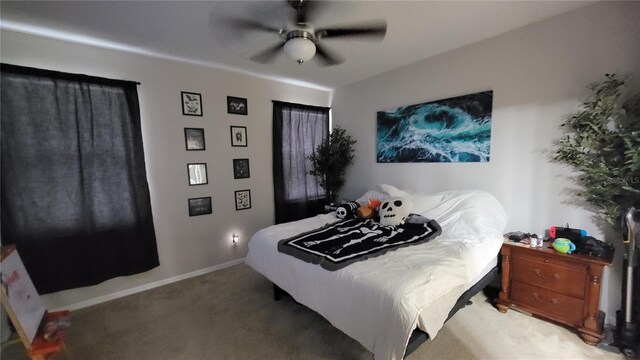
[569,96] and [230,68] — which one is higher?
[230,68]

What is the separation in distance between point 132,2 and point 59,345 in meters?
2.33

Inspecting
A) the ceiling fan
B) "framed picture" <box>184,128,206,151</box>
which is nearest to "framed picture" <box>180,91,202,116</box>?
"framed picture" <box>184,128,206,151</box>

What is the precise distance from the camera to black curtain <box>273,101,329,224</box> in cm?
368

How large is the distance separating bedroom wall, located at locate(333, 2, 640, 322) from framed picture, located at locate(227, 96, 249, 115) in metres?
2.24

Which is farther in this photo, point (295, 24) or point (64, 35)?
point (64, 35)

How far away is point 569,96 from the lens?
2.10 m

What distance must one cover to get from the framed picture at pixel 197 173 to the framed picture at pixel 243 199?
481 mm

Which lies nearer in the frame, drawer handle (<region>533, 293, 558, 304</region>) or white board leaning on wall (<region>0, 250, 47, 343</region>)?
white board leaning on wall (<region>0, 250, 47, 343</region>)

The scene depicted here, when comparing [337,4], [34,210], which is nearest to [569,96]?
[337,4]

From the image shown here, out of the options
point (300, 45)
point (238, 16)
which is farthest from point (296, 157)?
point (300, 45)

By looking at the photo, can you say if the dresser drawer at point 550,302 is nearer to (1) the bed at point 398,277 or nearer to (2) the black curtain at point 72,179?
(1) the bed at point 398,277

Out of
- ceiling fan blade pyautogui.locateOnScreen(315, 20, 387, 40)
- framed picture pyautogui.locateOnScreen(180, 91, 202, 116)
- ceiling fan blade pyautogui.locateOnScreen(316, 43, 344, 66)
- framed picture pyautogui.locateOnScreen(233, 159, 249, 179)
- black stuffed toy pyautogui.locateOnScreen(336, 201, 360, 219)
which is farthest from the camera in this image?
framed picture pyautogui.locateOnScreen(233, 159, 249, 179)

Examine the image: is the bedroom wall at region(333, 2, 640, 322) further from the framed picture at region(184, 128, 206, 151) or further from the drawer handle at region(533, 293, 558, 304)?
the framed picture at region(184, 128, 206, 151)

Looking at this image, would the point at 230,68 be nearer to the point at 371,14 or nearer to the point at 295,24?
the point at 295,24
